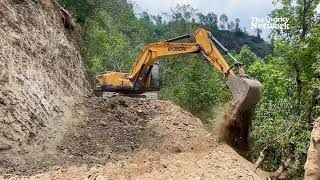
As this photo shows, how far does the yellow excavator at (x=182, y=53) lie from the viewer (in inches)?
437

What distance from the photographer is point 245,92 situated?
11.0 metres

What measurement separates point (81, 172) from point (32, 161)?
48.1 inches

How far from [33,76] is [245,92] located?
15.2 ft

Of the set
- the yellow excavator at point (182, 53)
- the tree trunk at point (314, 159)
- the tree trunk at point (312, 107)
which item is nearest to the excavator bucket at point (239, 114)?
the yellow excavator at point (182, 53)

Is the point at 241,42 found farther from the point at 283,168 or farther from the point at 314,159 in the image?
the point at 314,159

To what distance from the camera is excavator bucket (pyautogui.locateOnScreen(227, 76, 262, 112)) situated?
1091cm

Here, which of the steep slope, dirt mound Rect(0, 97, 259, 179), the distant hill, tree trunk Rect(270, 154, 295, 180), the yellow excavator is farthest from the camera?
the distant hill

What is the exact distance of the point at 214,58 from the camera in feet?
41.5

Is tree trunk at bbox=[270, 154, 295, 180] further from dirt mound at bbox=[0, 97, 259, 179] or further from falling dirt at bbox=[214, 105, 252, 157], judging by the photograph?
dirt mound at bbox=[0, 97, 259, 179]

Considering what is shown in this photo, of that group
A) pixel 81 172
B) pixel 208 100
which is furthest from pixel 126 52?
pixel 81 172

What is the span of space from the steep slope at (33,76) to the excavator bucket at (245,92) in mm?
3886

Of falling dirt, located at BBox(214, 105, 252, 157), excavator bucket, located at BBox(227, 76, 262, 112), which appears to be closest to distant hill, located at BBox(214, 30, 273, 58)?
falling dirt, located at BBox(214, 105, 252, 157)

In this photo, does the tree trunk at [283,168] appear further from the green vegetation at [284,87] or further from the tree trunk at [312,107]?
the tree trunk at [312,107]

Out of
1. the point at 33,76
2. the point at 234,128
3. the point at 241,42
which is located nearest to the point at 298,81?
the point at 234,128
